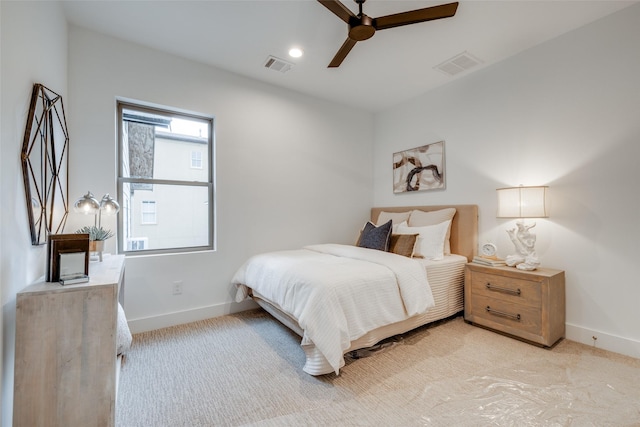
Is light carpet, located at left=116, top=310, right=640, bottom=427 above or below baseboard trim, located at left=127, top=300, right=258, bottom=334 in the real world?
below

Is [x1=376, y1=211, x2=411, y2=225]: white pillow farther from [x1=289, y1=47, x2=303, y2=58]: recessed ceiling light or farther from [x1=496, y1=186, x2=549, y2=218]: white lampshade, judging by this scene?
[x1=289, y1=47, x2=303, y2=58]: recessed ceiling light

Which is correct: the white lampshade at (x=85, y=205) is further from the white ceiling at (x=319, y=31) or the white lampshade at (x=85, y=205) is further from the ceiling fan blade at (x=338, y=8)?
the ceiling fan blade at (x=338, y=8)

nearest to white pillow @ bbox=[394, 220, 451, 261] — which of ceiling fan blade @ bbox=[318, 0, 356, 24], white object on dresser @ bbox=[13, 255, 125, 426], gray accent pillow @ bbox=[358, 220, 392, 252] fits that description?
gray accent pillow @ bbox=[358, 220, 392, 252]

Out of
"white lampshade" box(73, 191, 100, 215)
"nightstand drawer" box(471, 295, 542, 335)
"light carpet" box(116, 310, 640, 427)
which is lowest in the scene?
"light carpet" box(116, 310, 640, 427)

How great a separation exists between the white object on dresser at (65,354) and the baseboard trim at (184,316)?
148 centimetres

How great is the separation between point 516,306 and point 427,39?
2.48 metres

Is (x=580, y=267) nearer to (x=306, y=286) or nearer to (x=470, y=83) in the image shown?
(x=470, y=83)

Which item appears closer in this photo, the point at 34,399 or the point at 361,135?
the point at 34,399

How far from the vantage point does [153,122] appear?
2.84 meters

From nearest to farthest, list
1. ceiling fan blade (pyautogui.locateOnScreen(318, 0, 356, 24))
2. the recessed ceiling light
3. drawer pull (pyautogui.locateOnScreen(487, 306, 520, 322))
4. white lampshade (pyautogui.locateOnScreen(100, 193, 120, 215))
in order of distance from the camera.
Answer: ceiling fan blade (pyautogui.locateOnScreen(318, 0, 356, 24)) < white lampshade (pyautogui.locateOnScreen(100, 193, 120, 215)) < drawer pull (pyautogui.locateOnScreen(487, 306, 520, 322)) < the recessed ceiling light

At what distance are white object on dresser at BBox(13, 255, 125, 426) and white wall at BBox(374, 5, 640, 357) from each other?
129 inches

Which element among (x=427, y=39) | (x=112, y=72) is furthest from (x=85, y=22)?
(x=427, y=39)

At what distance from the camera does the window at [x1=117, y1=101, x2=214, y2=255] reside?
2.68 meters

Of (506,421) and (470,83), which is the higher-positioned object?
(470,83)
